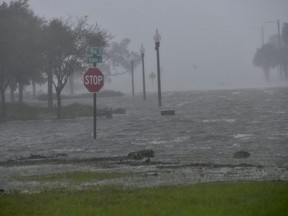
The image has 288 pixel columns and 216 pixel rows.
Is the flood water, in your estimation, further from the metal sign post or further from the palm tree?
the palm tree

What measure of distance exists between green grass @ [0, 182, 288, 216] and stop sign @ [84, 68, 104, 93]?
1125cm

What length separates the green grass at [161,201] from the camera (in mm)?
7641

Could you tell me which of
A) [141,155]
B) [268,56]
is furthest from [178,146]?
[268,56]

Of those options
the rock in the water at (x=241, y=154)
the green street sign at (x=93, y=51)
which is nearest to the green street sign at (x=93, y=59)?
the green street sign at (x=93, y=51)

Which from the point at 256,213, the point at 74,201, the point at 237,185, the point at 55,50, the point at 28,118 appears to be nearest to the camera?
the point at 256,213

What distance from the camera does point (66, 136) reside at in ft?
74.4

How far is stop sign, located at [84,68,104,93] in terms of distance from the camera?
2064 centimetres

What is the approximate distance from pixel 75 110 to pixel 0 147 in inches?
805

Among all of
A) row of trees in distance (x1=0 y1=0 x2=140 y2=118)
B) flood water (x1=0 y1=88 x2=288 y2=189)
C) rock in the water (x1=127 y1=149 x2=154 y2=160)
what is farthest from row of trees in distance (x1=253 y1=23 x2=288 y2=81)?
rock in the water (x1=127 y1=149 x2=154 y2=160)

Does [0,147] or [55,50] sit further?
[55,50]

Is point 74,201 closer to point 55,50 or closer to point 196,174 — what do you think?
point 196,174

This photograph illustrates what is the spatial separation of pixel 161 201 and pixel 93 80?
12880 millimetres

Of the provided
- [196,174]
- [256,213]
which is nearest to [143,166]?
[196,174]

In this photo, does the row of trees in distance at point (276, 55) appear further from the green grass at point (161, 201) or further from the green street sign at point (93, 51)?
the green grass at point (161, 201)
